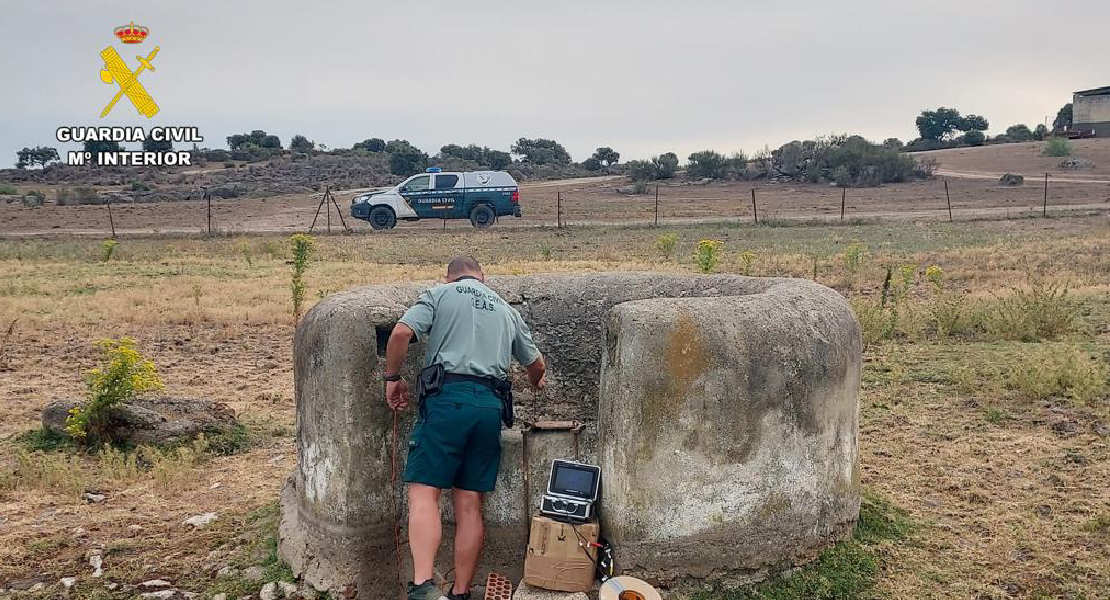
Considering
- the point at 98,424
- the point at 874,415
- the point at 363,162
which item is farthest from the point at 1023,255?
the point at 363,162

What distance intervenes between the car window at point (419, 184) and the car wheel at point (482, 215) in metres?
1.36

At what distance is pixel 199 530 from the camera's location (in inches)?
207

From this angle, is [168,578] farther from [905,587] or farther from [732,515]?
[905,587]

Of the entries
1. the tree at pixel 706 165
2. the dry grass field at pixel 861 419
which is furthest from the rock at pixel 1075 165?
the dry grass field at pixel 861 419

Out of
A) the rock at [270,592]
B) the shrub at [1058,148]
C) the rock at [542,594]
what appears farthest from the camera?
the shrub at [1058,148]

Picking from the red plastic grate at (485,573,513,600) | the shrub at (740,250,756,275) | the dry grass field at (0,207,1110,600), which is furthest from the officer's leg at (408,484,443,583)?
the shrub at (740,250,756,275)

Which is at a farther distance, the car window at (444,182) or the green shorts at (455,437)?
the car window at (444,182)

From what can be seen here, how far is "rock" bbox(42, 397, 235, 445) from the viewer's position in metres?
6.85

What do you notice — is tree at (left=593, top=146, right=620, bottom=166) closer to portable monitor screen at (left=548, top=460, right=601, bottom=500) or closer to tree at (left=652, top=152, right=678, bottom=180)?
→ tree at (left=652, top=152, right=678, bottom=180)

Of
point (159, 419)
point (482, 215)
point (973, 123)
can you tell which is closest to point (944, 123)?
point (973, 123)

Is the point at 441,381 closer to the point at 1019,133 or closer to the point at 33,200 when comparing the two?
the point at 33,200

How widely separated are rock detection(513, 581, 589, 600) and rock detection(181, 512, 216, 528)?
2.13 metres

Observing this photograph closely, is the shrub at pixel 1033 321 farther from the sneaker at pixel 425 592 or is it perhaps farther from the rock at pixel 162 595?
the rock at pixel 162 595

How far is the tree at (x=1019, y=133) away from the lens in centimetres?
5841
